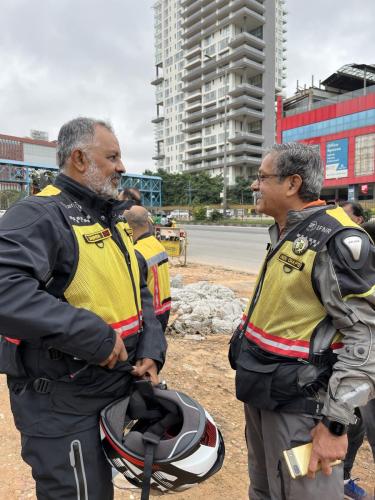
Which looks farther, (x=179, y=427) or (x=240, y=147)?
(x=240, y=147)

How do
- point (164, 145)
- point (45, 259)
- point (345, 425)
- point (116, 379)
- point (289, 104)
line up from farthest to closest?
1. point (164, 145)
2. point (289, 104)
3. point (116, 379)
4. point (345, 425)
5. point (45, 259)

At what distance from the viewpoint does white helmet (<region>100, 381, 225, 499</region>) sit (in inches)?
53.7

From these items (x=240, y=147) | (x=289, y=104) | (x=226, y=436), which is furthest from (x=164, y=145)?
(x=226, y=436)

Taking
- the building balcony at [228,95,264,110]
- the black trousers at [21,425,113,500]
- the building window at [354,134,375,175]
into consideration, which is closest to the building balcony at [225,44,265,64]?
the building balcony at [228,95,264,110]

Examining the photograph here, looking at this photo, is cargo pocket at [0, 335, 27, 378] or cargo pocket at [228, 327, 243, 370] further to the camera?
cargo pocket at [228, 327, 243, 370]

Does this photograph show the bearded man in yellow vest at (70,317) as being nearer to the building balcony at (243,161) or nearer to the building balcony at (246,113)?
the building balcony at (243,161)

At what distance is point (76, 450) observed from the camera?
1486 millimetres

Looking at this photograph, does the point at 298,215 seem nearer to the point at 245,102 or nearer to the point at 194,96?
the point at 245,102

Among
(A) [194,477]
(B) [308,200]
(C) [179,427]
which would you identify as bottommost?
(A) [194,477]

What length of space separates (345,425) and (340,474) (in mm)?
263

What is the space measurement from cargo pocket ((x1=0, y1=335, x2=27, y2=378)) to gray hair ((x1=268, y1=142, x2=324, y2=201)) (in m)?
1.42

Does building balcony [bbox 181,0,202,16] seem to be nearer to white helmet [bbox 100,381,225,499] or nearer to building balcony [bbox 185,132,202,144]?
building balcony [bbox 185,132,202,144]

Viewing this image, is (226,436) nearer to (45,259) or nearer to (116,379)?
(116,379)

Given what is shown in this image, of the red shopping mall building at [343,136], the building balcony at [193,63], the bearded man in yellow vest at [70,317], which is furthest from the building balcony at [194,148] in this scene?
the bearded man in yellow vest at [70,317]
